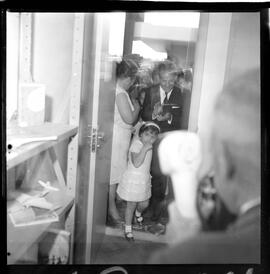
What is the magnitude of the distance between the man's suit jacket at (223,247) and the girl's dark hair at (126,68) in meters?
0.54

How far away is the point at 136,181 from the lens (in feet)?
3.17

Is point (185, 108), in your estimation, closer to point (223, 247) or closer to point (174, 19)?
point (174, 19)

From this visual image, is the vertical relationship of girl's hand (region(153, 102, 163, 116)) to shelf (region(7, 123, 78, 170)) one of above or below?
above

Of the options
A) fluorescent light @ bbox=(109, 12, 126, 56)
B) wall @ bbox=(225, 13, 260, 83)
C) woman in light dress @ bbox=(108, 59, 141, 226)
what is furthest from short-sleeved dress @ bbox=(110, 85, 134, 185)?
wall @ bbox=(225, 13, 260, 83)

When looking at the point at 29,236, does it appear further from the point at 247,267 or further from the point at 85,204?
the point at 247,267

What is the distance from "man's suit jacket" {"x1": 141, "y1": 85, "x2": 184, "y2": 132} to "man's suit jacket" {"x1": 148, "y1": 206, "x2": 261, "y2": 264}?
0.35 meters

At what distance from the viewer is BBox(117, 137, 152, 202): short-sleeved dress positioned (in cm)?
95

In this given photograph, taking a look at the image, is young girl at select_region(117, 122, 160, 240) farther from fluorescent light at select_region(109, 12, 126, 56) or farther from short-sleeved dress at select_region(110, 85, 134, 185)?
fluorescent light at select_region(109, 12, 126, 56)

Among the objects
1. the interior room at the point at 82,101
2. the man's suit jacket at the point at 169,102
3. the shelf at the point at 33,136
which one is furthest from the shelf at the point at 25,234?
the man's suit jacket at the point at 169,102

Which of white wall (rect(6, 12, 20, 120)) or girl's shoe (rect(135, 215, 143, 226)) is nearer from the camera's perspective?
white wall (rect(6, 12, 20, 120))

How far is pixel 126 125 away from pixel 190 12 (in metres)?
0.38

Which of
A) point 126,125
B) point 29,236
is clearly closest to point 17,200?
point 29,236

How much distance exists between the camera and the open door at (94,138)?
921 millimetres

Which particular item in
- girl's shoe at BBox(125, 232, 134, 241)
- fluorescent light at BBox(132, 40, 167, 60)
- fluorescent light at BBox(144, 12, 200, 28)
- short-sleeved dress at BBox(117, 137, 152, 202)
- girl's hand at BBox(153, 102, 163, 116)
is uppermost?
fluorescent light at BBox(144, 12, 200, 28)
